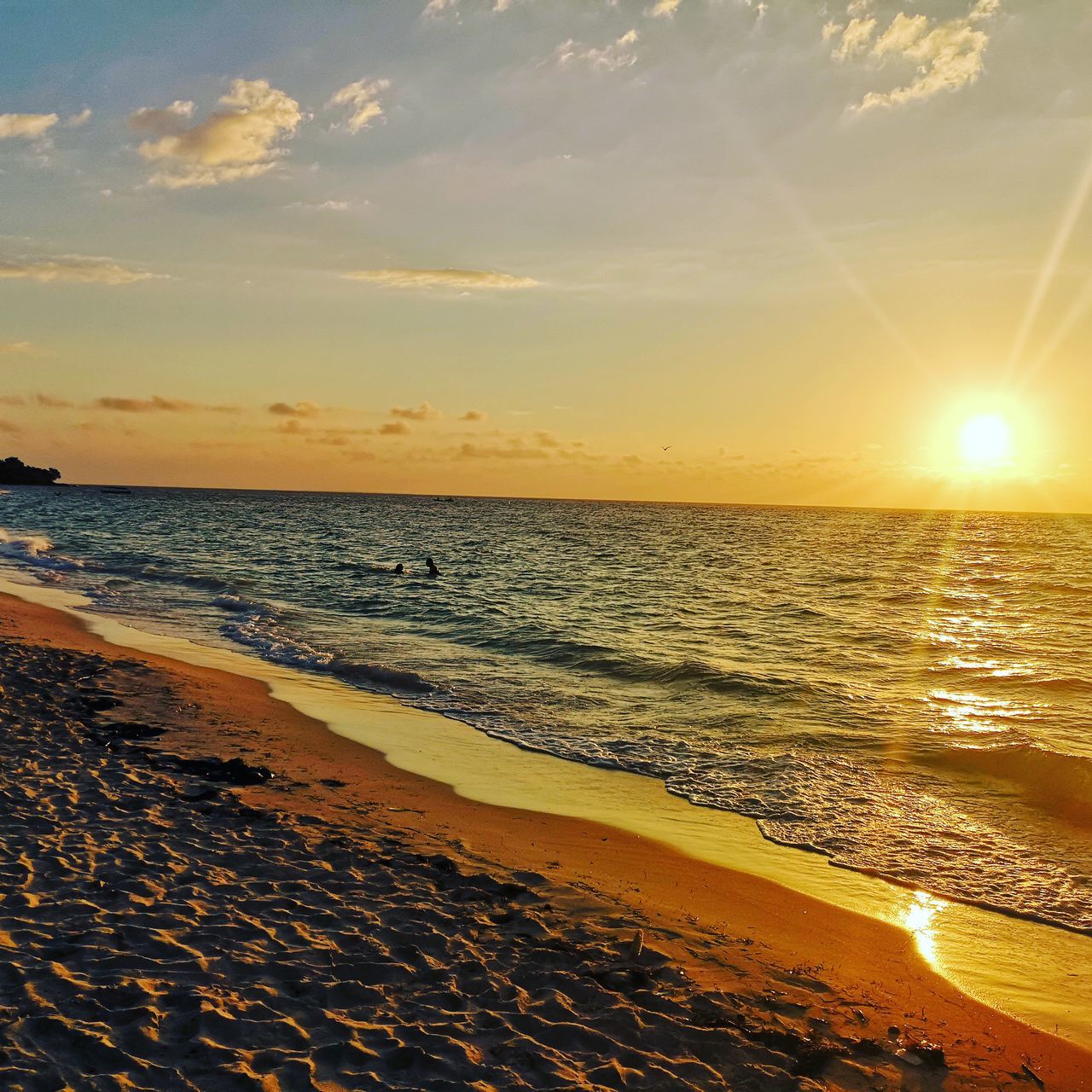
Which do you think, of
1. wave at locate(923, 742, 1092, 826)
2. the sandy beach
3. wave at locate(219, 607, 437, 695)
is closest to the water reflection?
the sandy beach

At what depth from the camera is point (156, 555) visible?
4725cm

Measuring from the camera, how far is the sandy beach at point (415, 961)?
206 inches

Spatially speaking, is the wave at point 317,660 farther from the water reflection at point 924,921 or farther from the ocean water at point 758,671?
the water reflection at point 924,921

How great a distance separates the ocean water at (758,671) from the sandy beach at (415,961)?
287 centimetres

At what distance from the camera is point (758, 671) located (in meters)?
20.6

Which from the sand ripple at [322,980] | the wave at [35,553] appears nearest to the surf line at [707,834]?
the sand ripple at [322,980]

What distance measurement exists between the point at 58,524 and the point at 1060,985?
78045 mm

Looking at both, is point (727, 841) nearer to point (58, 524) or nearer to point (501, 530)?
point (58, 524)

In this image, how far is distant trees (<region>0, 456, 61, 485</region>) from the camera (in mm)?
189750

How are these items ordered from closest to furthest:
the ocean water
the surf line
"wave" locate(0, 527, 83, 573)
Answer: the surf line, the ocean water, "wave" locate(0, 527, 83, 573)

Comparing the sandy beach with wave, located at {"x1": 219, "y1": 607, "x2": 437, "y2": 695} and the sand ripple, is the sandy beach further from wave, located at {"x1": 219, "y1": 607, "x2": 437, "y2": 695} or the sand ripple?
wave, located at {"x1": 219, "y1": 607, "x2": 437, "y2": 695}

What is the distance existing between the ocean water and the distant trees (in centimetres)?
16401

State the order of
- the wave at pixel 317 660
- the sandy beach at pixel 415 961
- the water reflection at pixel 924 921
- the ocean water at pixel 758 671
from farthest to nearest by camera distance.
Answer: the wave at pixel 317 660 < the ocean water at pixel 758 671 < the water reflection at pixel 924 921 < the sandy beach at pixel 415 961

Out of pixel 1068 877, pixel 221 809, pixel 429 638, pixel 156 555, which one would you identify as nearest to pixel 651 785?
pixel 1068 877
